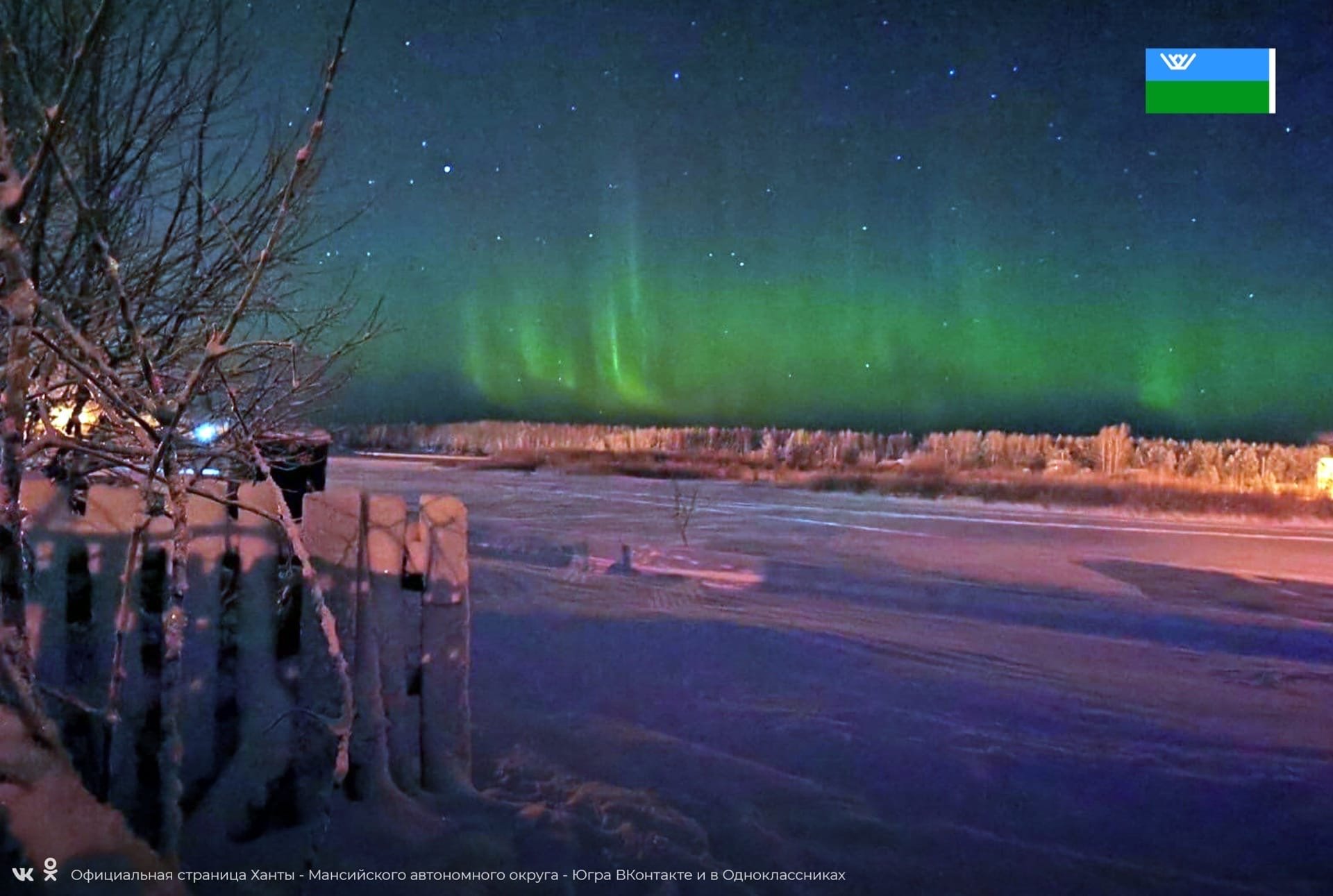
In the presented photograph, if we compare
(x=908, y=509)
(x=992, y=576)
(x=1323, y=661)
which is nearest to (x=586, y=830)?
(x=1323, y=661)

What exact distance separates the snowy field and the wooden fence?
0.67 m

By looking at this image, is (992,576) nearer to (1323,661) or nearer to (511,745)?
(1323,661)

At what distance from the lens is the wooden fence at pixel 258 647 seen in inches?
151

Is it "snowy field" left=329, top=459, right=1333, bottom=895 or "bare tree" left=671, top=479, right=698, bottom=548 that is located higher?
"bare tree" left=671, top=479, right=698, bottom=548

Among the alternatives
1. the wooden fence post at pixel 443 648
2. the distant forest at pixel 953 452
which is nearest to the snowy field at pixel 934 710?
the wooden fence post at pixel 443 648

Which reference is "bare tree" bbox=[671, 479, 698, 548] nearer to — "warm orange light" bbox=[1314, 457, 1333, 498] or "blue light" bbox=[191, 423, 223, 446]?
"blue light" bbox=[191, 423, 223, 446]

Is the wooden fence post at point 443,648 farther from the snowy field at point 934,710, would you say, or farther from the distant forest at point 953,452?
the distant forest at point 953,452

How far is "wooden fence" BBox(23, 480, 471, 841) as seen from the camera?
3.84m

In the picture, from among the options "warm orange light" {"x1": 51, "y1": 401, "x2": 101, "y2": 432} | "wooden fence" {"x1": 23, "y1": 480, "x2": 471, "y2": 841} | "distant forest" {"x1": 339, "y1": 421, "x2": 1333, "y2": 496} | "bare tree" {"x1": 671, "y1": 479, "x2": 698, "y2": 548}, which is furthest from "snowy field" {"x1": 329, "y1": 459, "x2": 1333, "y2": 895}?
"distant forest" {"x1": 339, "y1": 421, "x2": 1333, "y2": 496}

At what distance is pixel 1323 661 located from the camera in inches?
320

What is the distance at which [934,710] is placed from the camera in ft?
20.6

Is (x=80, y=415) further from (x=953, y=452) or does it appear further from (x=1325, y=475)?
(x=953, y=452)

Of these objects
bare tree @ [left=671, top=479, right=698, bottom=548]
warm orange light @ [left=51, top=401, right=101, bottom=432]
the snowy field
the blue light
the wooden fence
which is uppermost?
warm orange light @ [left=51, top=401, right=101, bottom=432]

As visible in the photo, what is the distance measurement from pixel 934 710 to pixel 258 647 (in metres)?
4.03
